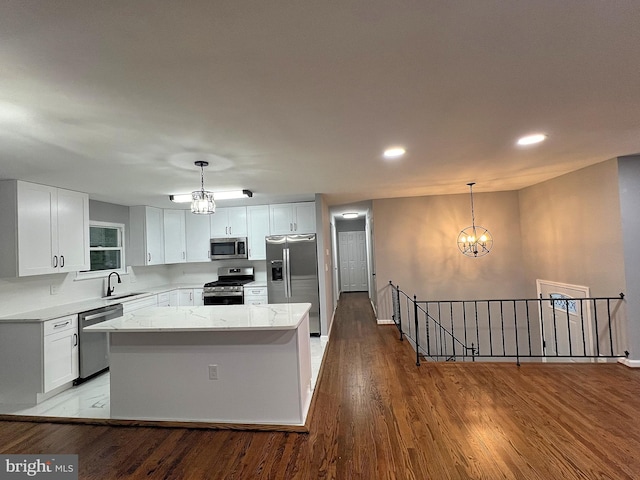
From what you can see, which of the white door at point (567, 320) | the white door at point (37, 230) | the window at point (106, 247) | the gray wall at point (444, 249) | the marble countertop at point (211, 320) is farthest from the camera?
the gray wall at point (444, 249)

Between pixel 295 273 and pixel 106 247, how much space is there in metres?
3.14

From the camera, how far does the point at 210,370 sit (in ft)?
8.84

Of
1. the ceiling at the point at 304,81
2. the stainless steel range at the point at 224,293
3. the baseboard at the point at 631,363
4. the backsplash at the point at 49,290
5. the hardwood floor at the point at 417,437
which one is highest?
the ceiling at the point at 304,81

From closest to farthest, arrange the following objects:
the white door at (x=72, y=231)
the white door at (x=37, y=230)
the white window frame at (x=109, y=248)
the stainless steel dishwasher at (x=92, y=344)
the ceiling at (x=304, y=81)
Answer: the ceiling at (x=304, y=81) → the white door at (x=37, y=230) → the stainless steel dishwasher at (x=92, y=344) → the white door at (x=72, y=231) → the white window frame at (x=109, y=248)

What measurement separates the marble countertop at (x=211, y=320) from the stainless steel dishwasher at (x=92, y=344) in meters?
1.09

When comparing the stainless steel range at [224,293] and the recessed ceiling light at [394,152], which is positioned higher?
the recessed ceiling light at [394,152]

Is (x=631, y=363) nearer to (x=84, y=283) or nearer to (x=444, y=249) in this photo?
(x=444, y=249)

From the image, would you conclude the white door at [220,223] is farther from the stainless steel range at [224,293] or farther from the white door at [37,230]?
the white door at [37,230]

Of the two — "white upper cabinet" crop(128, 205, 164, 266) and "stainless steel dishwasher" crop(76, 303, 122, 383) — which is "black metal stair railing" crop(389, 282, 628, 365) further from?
"white upper cabinet" crop(128, 205, 164, 266)

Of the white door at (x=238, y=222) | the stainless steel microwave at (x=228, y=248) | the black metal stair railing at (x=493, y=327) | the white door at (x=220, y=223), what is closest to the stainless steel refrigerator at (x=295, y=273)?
the stainless steel microwave at (x=228, y=248)

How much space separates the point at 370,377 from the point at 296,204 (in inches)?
124

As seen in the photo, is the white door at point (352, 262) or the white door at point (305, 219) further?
the white door at point (352, 262)

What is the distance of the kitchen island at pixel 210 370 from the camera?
2.62m

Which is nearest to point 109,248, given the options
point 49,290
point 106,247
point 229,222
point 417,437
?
point 106,247
